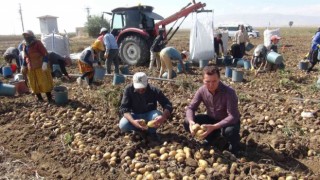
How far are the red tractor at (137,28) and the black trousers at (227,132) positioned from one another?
6.12 metres

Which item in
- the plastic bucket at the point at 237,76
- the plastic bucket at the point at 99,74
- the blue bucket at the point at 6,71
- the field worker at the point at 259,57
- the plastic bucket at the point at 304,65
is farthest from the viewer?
the plastic bucket at the point at 304,65

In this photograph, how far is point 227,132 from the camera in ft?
11.5

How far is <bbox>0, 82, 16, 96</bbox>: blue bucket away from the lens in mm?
6223

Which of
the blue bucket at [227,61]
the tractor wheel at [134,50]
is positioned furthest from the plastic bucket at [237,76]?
the tractor wheel at [134,50]

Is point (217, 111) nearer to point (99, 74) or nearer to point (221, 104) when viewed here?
point (221, 104)

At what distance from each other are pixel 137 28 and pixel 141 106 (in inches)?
244

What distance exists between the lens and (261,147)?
12.4ft

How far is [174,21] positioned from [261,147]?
718cm

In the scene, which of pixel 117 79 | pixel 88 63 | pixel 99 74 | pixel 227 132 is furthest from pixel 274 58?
pixel 227 132

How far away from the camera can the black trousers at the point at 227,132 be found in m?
3.48

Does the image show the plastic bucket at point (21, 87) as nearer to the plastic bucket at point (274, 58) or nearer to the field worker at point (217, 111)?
the field worker at point (217, 111)

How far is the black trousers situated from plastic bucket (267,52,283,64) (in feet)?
14.7

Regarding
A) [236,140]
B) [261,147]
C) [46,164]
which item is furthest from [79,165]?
[261,147]

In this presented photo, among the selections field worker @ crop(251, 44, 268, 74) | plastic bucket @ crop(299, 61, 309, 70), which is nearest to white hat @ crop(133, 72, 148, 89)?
field worker @ crop(251, 44, 268, 74)
